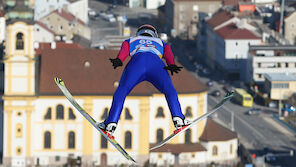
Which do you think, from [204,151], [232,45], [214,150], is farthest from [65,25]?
[204,151]

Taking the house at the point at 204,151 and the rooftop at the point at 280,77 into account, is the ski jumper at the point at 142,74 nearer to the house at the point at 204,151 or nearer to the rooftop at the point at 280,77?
the house at the point at 204,151

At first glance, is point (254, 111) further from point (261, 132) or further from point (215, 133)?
point (215, 133)

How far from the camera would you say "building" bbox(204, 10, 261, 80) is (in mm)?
186375

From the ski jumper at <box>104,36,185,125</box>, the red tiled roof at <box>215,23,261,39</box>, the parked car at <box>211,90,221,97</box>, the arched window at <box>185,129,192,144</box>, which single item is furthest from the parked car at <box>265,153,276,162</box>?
the ski jumper at <box>104,36,185,125</box>

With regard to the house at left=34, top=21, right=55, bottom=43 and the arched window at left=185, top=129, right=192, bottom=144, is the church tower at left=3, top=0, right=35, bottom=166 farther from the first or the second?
the house at left=34, top=21, right=55, bottom=43

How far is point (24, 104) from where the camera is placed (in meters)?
128

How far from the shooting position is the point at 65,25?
184 meters

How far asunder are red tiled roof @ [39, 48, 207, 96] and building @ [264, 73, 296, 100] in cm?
4052

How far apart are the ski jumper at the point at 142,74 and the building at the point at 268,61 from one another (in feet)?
411

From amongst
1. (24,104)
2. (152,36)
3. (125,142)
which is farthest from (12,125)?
(152,36)

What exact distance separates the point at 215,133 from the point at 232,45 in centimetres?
5790

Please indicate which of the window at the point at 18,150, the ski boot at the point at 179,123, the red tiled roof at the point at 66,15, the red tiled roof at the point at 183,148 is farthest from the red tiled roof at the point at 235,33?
the ski boot at the point at 179,123

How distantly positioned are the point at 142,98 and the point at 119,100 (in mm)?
82068

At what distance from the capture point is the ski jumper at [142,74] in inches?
1783
